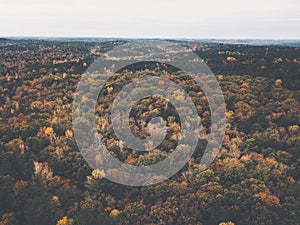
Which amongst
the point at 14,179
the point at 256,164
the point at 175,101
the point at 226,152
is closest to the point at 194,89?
the point at 175,101

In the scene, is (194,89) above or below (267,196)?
above

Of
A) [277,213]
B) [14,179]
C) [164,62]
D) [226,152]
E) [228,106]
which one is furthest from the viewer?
[164,62]

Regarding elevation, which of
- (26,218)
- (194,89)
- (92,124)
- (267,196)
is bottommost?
(26,218)

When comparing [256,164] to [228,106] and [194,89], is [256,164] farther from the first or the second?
[194,89]

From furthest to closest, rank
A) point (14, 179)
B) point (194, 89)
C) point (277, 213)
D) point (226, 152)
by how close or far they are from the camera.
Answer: point (194, 89)
point (226, 152)
point (14, 179)
point (277, 213)

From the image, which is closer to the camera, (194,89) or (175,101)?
(175,101)

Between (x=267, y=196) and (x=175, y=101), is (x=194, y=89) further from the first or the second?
(x=267, y=196)
